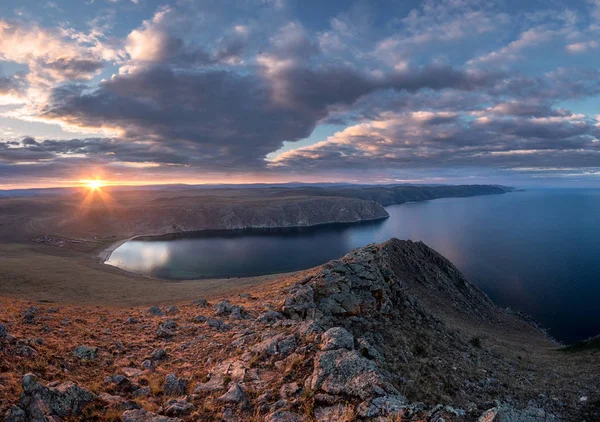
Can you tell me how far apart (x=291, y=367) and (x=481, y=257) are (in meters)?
119

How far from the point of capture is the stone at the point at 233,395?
1087 cm

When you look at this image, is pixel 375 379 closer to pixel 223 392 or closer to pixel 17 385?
pixel 223 392

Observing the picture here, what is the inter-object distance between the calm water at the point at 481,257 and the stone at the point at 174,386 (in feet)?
218

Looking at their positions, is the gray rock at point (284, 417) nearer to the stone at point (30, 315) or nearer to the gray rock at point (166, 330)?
the gray rock at point (166, 330)

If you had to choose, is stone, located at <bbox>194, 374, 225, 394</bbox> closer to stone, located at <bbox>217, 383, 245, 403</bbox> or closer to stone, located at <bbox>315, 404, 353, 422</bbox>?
stone, located at <bbox>217, 383, 245, 403</bbox>

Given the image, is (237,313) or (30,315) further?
(237,313)

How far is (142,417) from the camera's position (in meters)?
9.81

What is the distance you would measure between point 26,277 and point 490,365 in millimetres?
77784

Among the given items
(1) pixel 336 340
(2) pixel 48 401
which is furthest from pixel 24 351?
(1) pixel 336 340

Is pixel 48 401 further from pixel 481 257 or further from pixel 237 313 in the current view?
pixel 481 257

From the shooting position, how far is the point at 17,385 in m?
9.95

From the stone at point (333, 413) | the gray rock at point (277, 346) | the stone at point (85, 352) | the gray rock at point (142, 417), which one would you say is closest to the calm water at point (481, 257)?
the gray rock at point (277, 346)

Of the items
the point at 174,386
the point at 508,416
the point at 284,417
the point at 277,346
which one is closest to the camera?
the point at 508,416

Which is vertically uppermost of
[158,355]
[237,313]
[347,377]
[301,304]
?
[347,377]
